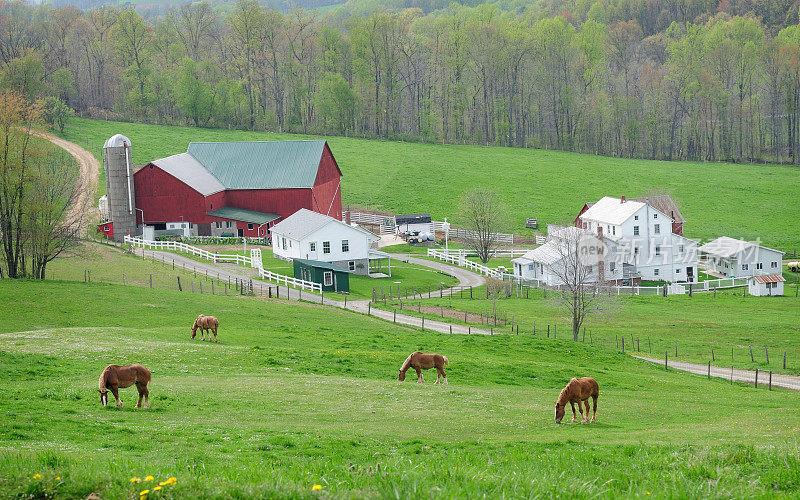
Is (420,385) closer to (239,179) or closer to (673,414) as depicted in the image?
(673,414)

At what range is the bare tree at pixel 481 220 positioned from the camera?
3000 inches

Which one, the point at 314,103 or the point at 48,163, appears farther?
the point at 314,103

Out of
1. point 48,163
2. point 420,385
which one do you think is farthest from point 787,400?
point 48,163

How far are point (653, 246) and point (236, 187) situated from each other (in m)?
42.3

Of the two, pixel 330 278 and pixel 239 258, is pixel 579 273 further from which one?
pixel 239 258

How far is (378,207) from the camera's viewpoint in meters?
99.0

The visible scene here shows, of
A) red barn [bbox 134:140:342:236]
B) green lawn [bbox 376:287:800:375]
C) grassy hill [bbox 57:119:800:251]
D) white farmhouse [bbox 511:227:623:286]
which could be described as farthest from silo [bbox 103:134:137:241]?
white farmhouse [bbox 511:227:623:286]

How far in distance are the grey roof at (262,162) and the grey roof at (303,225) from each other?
12.2 meters

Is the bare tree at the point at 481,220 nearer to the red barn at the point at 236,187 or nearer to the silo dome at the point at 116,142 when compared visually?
the red barn at the point at 236,187

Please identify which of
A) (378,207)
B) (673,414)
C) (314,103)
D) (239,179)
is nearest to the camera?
(673,414)

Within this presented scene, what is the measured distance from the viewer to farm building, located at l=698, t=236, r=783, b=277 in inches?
2879

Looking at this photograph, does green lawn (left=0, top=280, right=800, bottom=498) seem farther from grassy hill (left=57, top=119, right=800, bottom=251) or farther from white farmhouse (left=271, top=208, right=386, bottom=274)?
grassy hill (left=57, top=119, right=800, bottom=251)

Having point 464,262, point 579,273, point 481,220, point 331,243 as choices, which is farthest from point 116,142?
point 579,273

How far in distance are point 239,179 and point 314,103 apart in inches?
1884
